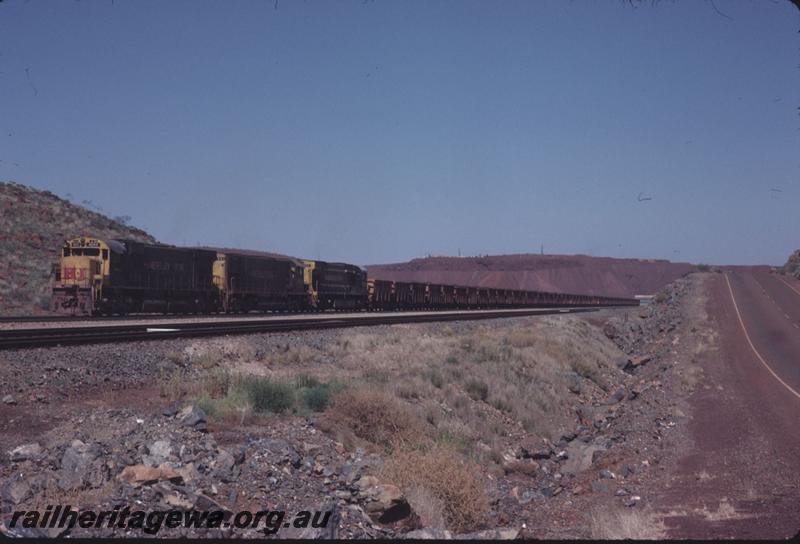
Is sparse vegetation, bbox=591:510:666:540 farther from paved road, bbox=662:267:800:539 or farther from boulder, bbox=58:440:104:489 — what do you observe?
boulder, bbox=58:440:104:489

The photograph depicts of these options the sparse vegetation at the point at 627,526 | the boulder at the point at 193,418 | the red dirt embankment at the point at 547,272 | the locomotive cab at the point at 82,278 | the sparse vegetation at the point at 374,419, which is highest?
the red dirt embankment at the point at 547,272

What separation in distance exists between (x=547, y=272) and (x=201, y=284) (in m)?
114

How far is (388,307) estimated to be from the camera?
2341 inches

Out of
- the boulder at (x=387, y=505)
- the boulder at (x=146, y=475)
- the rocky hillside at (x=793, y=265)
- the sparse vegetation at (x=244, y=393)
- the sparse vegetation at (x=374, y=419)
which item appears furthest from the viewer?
the rocky hillside at (x=793, y=265)

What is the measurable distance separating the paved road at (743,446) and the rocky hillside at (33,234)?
33112mm

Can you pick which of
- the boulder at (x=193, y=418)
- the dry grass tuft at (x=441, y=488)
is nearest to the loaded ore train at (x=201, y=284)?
the boulder at (x=193, y=418)

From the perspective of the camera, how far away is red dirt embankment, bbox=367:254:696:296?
138 m

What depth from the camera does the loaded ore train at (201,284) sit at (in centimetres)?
3166

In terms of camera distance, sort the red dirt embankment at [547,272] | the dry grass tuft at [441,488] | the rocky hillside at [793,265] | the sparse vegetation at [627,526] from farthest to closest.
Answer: the red dirt embankment at [547,272], the rocky hillside at [793,265], the dry grass tuft at [441,488], the sparse vegetation at [627,526]

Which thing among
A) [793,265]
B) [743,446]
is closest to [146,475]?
[743,446]

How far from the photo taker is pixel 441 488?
10828 mm

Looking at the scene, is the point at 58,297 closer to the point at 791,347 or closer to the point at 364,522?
the point at 364,522

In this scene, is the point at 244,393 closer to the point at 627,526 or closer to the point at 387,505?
the point at 387,505

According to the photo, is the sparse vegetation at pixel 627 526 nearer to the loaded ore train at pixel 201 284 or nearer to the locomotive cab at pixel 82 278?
the locomotive cab at pixel 82 278
